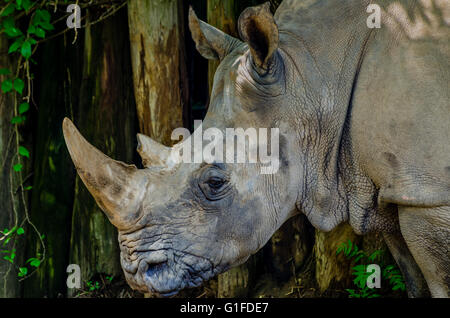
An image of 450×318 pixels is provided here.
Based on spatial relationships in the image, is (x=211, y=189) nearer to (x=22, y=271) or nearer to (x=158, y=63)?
(x=158, y=63)

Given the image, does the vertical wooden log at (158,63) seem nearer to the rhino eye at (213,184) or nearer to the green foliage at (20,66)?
the green foliage at (20,66)

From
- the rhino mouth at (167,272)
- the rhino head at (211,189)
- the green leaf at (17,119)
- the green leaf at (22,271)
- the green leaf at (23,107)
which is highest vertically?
the green leaf at (23,107)

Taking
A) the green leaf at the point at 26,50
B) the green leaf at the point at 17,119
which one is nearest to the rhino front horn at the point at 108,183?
the green leaf at the point at 26,50

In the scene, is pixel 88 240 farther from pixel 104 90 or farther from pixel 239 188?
pixel 239 188

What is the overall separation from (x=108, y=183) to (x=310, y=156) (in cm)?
117

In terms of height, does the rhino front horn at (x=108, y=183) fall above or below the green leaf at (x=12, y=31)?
below

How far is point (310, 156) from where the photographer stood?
13.2 feet

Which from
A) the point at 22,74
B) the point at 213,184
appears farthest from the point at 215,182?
the point at 22,74

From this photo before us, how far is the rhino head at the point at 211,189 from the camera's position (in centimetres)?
358

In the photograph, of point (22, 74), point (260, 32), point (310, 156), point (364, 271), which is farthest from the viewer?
point (22, 74)

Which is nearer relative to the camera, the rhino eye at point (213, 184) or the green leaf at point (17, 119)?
the rhino eye at point (213, 184)

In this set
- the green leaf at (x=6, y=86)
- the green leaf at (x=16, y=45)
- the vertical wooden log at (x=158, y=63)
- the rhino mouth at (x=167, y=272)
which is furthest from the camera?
the green leaf at (x=6, y=86)

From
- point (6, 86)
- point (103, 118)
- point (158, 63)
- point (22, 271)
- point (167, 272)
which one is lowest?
point (22, 271)
